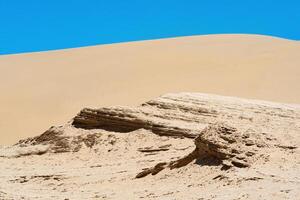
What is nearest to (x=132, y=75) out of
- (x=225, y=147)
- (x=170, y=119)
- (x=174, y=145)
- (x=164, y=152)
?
(x=170, y=119)

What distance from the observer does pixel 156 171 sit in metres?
10.2

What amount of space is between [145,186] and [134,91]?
22056mm

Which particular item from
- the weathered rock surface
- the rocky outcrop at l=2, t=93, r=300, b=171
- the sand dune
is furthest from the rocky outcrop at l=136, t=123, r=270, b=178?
the sand dune

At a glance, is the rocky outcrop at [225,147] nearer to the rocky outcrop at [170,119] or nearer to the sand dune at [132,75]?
the rocky outcrop at [170,119]

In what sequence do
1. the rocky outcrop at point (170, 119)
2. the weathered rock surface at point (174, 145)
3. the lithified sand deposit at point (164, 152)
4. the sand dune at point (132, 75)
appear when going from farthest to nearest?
the sand dune at point (132, 75), the rocky outcrop at point (170, 119), the weathered rock surface at point (174, 145), the lithified sand deposit at point (164, 152)

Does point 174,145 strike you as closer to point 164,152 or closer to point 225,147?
point 164,152

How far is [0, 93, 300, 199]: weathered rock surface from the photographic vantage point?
360 inches

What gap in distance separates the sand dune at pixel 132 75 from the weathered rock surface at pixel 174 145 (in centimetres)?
1171

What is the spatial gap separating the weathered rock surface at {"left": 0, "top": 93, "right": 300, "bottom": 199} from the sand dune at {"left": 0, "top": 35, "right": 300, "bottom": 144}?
1171 centimetres

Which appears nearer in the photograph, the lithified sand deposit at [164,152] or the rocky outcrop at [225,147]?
the lithified sand deposit at [164,152]

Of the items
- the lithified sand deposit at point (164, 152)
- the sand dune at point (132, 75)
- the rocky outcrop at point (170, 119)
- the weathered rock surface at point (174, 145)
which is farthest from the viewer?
the sand dune at point (132, 75)

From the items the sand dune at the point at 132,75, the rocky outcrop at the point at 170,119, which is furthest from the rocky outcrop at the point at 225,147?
the sand dune at the point at 132,75

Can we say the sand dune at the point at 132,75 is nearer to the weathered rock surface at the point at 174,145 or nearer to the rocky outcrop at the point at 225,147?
the weathered rock surface at the point at 174,145

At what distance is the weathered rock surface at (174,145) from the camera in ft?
30.0
